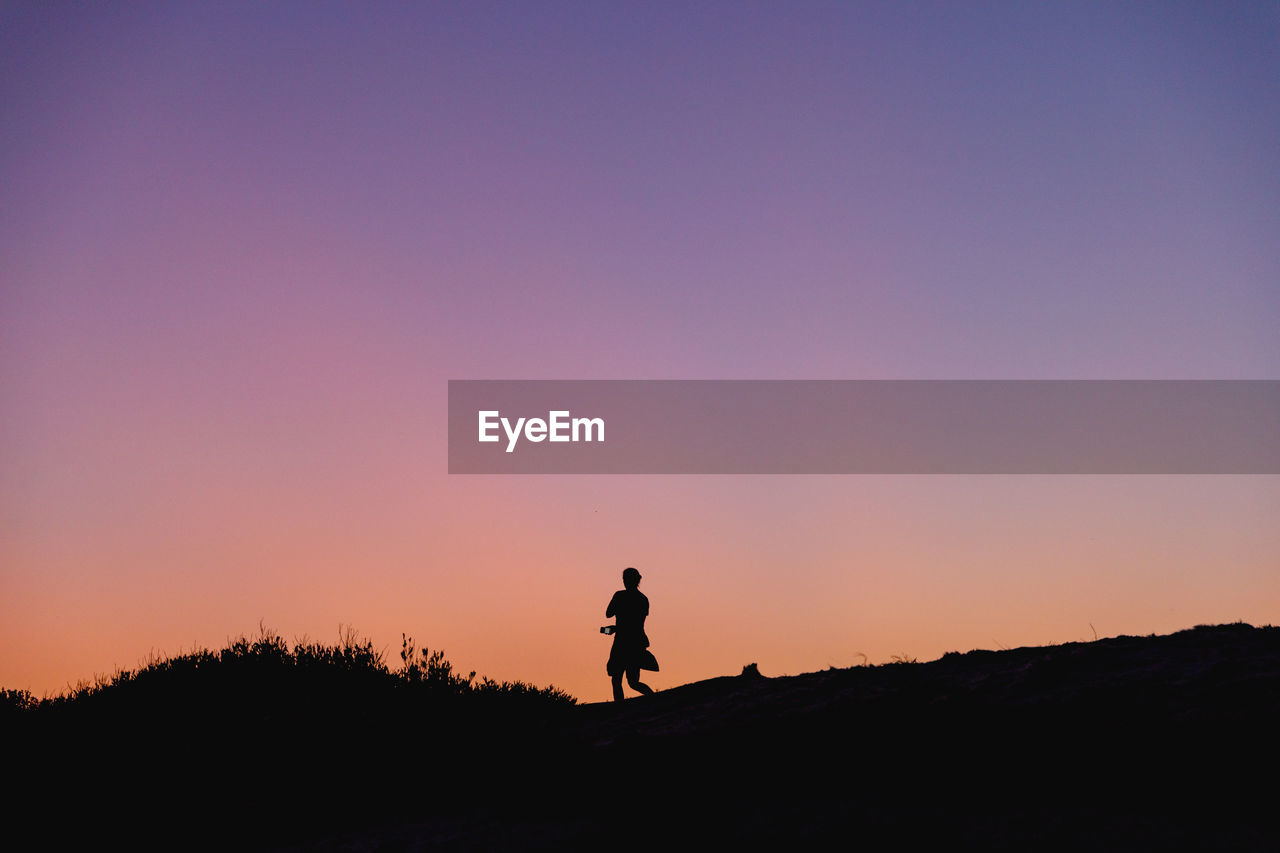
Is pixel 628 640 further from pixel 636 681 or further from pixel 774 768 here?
pixel 774 768

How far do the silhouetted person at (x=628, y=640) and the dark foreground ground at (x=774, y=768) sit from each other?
5.84 ft

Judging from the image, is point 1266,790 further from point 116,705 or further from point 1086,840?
point 116,705

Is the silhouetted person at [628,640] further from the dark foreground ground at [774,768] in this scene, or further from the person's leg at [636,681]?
the dark foreground ground at [774,768]

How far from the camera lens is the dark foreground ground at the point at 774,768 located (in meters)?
7.42

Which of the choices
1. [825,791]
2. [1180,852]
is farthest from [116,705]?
[1180,852]

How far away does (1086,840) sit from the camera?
6.84m

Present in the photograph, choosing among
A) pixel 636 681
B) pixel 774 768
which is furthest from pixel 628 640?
pixel 774 768

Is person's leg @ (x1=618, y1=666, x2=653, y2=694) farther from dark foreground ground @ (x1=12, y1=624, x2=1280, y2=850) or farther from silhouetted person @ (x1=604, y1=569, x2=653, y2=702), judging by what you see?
dark foreground ground @ (x1=12, y1=624, x2=1280, y2=850)

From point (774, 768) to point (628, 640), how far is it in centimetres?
674

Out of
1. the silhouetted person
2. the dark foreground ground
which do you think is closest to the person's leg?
the silhouetted person

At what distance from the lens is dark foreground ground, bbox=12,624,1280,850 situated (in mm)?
7422

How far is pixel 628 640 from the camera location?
51.6 ft

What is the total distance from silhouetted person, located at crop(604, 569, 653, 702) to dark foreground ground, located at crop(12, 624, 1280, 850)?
1781 mm

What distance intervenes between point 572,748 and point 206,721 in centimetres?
748
